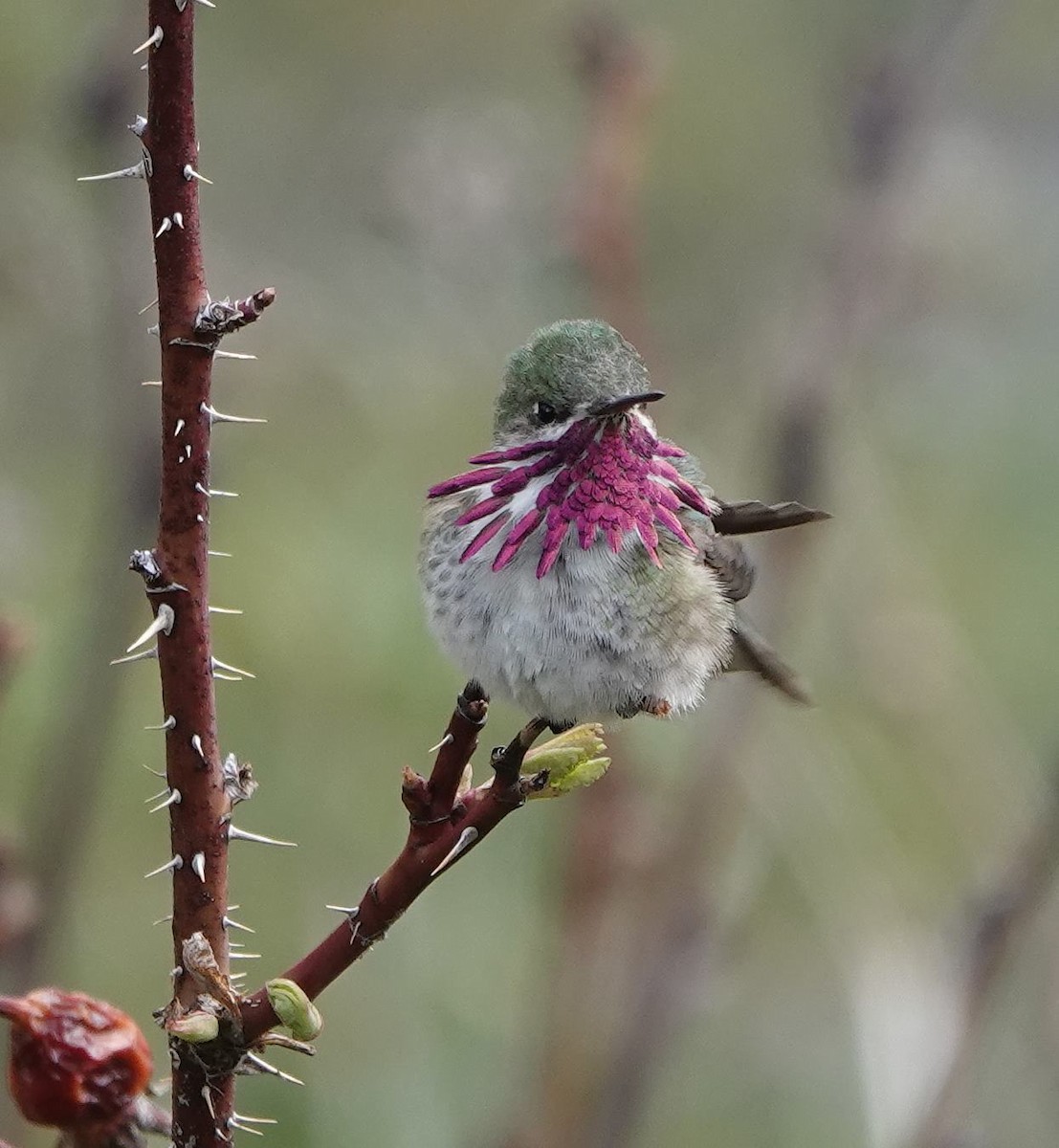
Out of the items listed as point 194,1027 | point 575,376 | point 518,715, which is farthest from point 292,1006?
point 518,715

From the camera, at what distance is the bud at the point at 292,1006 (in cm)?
187

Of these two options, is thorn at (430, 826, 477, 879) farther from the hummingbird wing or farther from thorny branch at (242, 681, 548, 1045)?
the hummingbird wing

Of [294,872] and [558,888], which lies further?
[294,872]

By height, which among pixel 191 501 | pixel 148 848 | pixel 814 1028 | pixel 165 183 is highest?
pixel 165 183

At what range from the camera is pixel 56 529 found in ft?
23.7

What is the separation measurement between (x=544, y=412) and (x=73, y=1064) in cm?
124

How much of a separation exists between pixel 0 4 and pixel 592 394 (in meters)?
7.07

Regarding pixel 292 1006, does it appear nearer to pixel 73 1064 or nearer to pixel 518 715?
pixel 73 1064

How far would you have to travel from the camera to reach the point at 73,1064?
215 centimetres

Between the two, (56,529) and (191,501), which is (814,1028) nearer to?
(56,529)

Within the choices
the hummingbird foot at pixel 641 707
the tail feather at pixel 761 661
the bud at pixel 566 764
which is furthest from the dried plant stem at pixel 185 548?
the tail feather at pixel 761 661

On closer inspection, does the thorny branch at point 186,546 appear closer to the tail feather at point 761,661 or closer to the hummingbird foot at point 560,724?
the hummingbird foot at point 560,724

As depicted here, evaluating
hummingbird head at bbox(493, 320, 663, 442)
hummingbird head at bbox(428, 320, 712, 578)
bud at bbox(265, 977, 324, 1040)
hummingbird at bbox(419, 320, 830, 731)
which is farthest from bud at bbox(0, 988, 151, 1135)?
hummingbird head at bbox(493, 320, 663, 442)

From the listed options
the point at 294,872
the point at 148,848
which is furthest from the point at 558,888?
the point at 148,848
